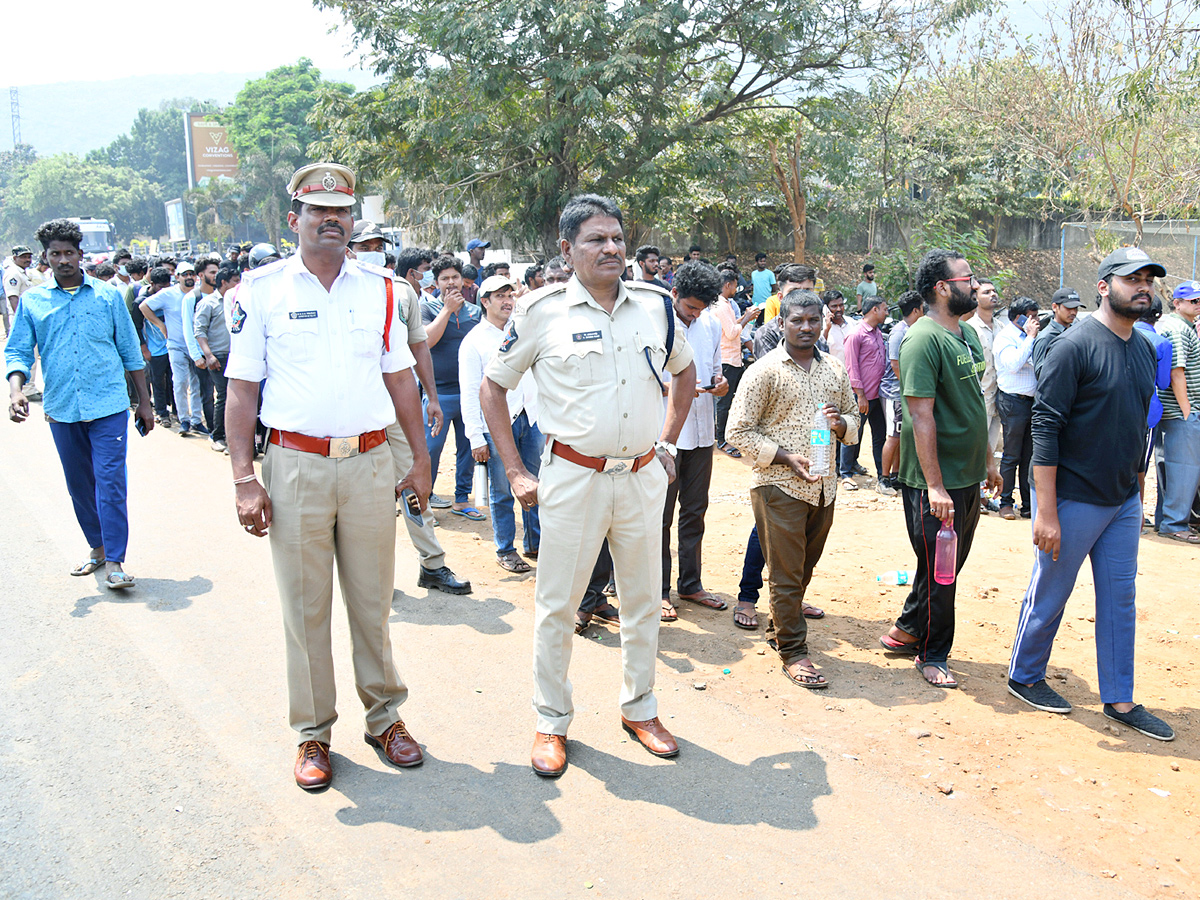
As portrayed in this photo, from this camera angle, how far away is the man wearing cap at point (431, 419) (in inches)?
190

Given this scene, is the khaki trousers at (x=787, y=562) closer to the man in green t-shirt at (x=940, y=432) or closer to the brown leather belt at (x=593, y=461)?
the man in green t-shirt at (x=940, y=432)

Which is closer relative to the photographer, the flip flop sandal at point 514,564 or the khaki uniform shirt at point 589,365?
the khaki uniform shirt at point 589,365

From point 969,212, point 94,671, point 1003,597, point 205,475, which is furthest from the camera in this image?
point 969,212

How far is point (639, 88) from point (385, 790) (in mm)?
18372

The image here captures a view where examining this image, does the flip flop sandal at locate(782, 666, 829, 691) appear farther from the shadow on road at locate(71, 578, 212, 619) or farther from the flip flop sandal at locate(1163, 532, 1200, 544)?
the flip flop sandal at locate(1163, 532, 1200, 544)

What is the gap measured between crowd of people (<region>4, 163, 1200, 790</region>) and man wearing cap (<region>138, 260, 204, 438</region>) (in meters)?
5.47

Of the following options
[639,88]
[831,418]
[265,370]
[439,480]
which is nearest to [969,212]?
[639,88]

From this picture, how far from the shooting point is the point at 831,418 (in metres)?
5.11

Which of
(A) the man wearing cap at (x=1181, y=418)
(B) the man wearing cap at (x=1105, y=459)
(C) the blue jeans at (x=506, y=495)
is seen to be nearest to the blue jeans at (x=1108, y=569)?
(B) the man wearing cap at (x=1105, y=459)

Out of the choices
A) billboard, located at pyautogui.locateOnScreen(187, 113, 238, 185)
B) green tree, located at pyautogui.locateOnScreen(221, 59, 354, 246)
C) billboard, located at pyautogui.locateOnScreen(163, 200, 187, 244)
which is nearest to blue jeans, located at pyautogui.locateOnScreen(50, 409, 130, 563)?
green tree, located at pyautogui.locateOnScreen(221, 59, 354, 246)

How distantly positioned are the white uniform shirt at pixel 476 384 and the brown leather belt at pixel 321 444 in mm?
2758

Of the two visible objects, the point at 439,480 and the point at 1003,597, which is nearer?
the point at 1003,597

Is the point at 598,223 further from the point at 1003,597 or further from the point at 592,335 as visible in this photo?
the point at 1003,597

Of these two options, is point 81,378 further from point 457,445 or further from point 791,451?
point 791,451
